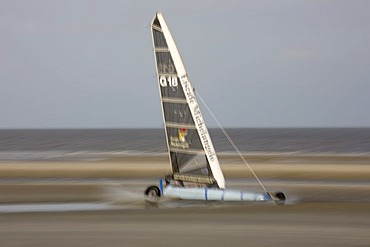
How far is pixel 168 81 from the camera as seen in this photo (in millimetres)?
26656

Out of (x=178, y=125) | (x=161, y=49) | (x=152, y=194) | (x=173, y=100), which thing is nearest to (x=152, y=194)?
(x=152, y=194)

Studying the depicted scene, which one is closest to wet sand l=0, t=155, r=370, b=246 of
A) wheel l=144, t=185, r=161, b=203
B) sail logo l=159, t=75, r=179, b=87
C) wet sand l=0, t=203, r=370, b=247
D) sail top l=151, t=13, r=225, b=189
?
wet sand l=0, t=203, r=370, b=247

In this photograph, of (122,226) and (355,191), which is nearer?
(122,226)

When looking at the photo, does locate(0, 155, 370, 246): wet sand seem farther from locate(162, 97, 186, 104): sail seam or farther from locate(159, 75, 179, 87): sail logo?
locate(159, 75, 179, 87): sail logo

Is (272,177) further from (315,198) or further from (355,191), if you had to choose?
(315,198)

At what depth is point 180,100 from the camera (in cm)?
2659

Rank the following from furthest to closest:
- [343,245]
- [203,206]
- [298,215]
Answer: [203,206] → [298,215] → [343,245]

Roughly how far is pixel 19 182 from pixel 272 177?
1265cm

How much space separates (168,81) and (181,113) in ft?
3.57

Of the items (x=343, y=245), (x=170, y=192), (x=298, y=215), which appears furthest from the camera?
(x=170, y=192)

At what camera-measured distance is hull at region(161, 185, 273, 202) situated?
25.4m

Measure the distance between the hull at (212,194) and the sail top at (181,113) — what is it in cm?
67

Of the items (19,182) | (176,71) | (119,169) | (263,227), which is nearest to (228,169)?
(119,169)

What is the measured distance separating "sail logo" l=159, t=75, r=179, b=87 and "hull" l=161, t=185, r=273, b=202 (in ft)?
10.7
